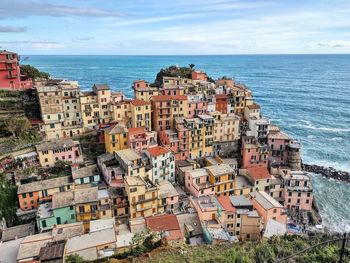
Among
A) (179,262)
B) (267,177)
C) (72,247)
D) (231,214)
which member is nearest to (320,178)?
(267,177)

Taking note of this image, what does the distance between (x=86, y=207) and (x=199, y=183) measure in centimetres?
1892

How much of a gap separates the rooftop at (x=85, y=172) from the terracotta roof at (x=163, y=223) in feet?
46.2

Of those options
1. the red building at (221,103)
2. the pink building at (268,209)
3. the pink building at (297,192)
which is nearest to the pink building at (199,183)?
the pink building at (268,209)

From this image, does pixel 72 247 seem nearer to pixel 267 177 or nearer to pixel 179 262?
pixel 179 262

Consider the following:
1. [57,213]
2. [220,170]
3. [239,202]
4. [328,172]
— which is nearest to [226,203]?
[239,202]

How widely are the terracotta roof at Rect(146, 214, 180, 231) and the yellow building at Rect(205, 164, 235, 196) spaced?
12.0 m

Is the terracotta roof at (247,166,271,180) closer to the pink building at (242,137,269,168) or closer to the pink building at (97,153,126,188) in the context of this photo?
the pink building at (242,137,269,168)

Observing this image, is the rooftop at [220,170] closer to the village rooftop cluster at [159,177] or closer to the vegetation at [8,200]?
the village rooftop cluster at [159,177]

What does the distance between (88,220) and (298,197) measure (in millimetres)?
36255

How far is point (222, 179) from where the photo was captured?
160ft

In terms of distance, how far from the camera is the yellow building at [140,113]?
58.6 m

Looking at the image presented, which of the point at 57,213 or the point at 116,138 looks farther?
the point at 116,138

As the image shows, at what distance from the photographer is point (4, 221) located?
4062 cm

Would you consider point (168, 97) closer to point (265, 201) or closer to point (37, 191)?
point (265, 201)
